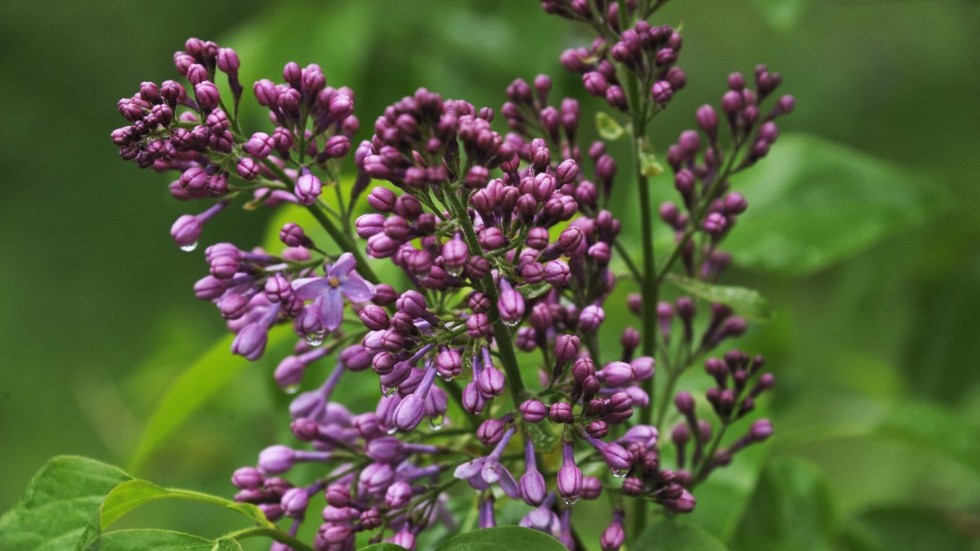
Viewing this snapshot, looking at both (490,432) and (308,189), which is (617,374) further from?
(308,189)

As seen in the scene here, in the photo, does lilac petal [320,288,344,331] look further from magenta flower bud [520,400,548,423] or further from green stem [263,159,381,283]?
magenta flower bud [520,400,548,423]

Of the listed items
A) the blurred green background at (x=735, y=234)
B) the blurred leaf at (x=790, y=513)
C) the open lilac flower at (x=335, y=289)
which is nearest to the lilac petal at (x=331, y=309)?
the open lilac flower at (x=335, y=289)

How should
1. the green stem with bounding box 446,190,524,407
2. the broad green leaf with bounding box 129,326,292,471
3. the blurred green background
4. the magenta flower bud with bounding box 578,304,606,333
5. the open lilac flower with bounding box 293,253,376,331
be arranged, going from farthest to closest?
the blurred green background
the broad green leaf with bounding box 129,326,292,471
the magenta flower bud with bounding box 578,304,606,333
the open lilac flower with bounding box 293,253,376,331
the green stem with bounding box 446,190,524,407

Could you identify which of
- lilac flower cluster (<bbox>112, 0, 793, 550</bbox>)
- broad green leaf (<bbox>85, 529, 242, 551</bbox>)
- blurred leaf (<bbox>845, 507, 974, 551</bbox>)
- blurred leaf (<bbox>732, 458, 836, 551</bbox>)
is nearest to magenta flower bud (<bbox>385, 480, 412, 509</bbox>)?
lilac flower cluster (<bbox>112, 0, 793, 550</bbox>)

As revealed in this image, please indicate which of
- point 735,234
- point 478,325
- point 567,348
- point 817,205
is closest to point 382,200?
point 478,325

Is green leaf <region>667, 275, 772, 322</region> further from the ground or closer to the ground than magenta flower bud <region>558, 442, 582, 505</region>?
further from the ground

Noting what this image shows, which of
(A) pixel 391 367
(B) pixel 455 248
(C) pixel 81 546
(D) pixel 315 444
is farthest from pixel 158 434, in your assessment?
(B) pixel 455 248

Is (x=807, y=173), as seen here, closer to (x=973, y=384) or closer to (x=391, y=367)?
(x=973, y=384)
